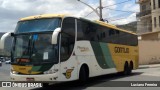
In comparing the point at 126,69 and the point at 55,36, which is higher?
the point at 55,36

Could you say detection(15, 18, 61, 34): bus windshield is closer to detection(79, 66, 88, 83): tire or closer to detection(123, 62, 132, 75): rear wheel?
detection(79, 66, 88, 83): tire

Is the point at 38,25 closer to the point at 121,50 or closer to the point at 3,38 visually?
the point at 3,38

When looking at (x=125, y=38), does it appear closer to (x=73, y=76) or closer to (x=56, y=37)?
(x=73, y=76)

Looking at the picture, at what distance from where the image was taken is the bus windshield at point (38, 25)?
15.5 metres

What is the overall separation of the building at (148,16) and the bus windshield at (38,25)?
147ft

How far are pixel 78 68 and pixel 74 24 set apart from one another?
2122 mm

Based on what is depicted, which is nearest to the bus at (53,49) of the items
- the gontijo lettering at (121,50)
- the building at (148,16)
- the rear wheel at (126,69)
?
the gontijo lettering at (121,50)

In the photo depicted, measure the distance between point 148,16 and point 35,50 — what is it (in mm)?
51969

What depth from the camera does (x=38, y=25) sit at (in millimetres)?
15773

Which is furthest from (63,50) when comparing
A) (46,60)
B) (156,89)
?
(156,89)

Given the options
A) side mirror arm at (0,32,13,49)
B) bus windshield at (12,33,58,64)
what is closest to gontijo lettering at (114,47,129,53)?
bus windshield at (12,33,58,64)

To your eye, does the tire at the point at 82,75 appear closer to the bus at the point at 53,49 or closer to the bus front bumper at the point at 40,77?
the bus at the point at 53,49

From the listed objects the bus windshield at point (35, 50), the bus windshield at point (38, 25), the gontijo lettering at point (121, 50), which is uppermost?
the bus windshield at point (38, 25)

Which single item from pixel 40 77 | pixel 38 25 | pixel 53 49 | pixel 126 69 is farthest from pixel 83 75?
pixel 126 69
